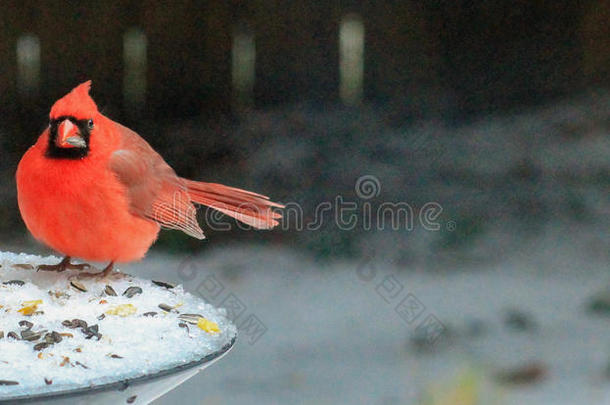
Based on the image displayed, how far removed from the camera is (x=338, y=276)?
2.82 metres

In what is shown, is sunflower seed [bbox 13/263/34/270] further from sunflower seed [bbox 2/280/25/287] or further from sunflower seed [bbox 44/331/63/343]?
sunflower seed [bbox 44/331/63/343]

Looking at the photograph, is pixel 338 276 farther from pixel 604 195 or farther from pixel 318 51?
pixel 604 195

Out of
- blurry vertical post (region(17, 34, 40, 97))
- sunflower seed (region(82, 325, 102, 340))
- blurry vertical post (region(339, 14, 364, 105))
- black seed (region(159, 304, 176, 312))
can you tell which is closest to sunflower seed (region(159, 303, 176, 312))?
black seed (region(159, 304, 176, 312))

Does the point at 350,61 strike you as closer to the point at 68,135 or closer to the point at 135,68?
the point at 135,68

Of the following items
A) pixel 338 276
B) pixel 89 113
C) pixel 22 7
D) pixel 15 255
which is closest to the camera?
pixel 89 113

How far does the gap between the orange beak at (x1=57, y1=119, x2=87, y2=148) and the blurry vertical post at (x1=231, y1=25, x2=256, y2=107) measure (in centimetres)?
135

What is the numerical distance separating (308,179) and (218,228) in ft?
1.13

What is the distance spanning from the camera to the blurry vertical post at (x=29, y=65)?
2.62m

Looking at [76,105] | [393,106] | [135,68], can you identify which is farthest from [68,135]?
[393,106]

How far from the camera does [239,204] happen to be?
5.64ft

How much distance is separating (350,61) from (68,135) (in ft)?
5.35

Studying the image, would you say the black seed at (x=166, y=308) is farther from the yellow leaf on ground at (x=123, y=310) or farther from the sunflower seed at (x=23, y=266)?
the sunflower seed at (x=23, y=266)

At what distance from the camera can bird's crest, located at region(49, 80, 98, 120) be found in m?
1.42

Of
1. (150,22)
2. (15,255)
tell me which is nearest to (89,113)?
(15,255)
